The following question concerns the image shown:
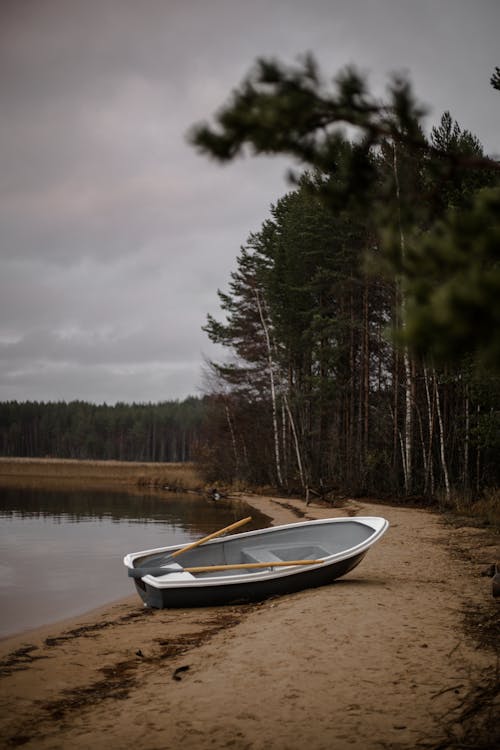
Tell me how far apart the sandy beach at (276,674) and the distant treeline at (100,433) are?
80132mm

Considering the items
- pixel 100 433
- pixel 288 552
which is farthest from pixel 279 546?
pixel 100 433

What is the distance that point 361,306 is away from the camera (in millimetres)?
22938

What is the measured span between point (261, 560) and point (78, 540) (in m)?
8.03

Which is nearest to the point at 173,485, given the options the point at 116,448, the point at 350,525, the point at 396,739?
the point at 350,525

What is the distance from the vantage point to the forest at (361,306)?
2625 mm

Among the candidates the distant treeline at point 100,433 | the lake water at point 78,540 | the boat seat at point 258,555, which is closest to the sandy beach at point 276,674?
the boat seat at point 258,555

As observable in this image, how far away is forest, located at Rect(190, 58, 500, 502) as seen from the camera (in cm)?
262

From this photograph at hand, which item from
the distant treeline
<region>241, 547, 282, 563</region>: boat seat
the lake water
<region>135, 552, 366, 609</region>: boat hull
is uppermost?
the distant treeline

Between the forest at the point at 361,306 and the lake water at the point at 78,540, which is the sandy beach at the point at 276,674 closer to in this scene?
the lake water at the point at 78,540

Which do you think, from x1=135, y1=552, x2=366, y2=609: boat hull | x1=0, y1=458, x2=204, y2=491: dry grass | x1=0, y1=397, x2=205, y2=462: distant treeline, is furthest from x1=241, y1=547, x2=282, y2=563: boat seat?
x1=0, y1=397, x2=205, y2=462: distant treeline

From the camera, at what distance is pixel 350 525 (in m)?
9.00

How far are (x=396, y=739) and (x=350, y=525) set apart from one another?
18.4 feet

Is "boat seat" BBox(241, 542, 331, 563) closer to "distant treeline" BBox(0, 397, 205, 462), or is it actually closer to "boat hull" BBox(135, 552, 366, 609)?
"boat hull" BBox(135, 552, 366, 609)

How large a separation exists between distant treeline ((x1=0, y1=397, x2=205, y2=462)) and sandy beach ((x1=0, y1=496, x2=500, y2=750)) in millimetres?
80132
